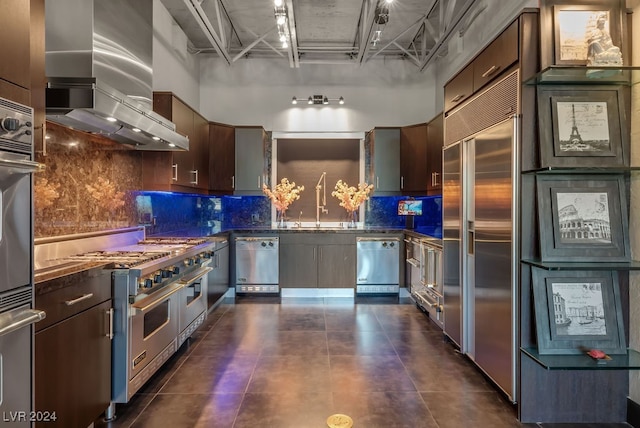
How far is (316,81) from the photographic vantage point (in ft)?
18.9

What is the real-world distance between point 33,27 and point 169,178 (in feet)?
6.71

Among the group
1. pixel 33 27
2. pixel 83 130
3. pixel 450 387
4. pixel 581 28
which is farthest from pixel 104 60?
pixel 450 387

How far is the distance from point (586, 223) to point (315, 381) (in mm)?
2021

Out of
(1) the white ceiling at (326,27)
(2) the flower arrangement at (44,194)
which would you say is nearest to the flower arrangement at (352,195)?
(1) the white ceiling at (326,27)

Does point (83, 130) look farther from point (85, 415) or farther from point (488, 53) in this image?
point (488, 53)

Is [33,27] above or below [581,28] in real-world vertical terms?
below

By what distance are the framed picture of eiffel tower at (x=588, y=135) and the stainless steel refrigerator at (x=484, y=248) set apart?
8.0 inches

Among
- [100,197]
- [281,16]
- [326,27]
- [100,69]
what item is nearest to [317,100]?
[326,27]

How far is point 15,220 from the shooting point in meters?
1.43

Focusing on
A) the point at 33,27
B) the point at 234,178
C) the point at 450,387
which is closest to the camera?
the point at 33,27

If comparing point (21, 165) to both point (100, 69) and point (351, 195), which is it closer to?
point (100, 69)

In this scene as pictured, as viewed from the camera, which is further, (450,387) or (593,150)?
(450,387)

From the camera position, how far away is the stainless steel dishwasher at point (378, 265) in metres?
5.07

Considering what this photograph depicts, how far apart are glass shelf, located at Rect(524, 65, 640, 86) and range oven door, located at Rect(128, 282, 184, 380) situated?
2.73 m
